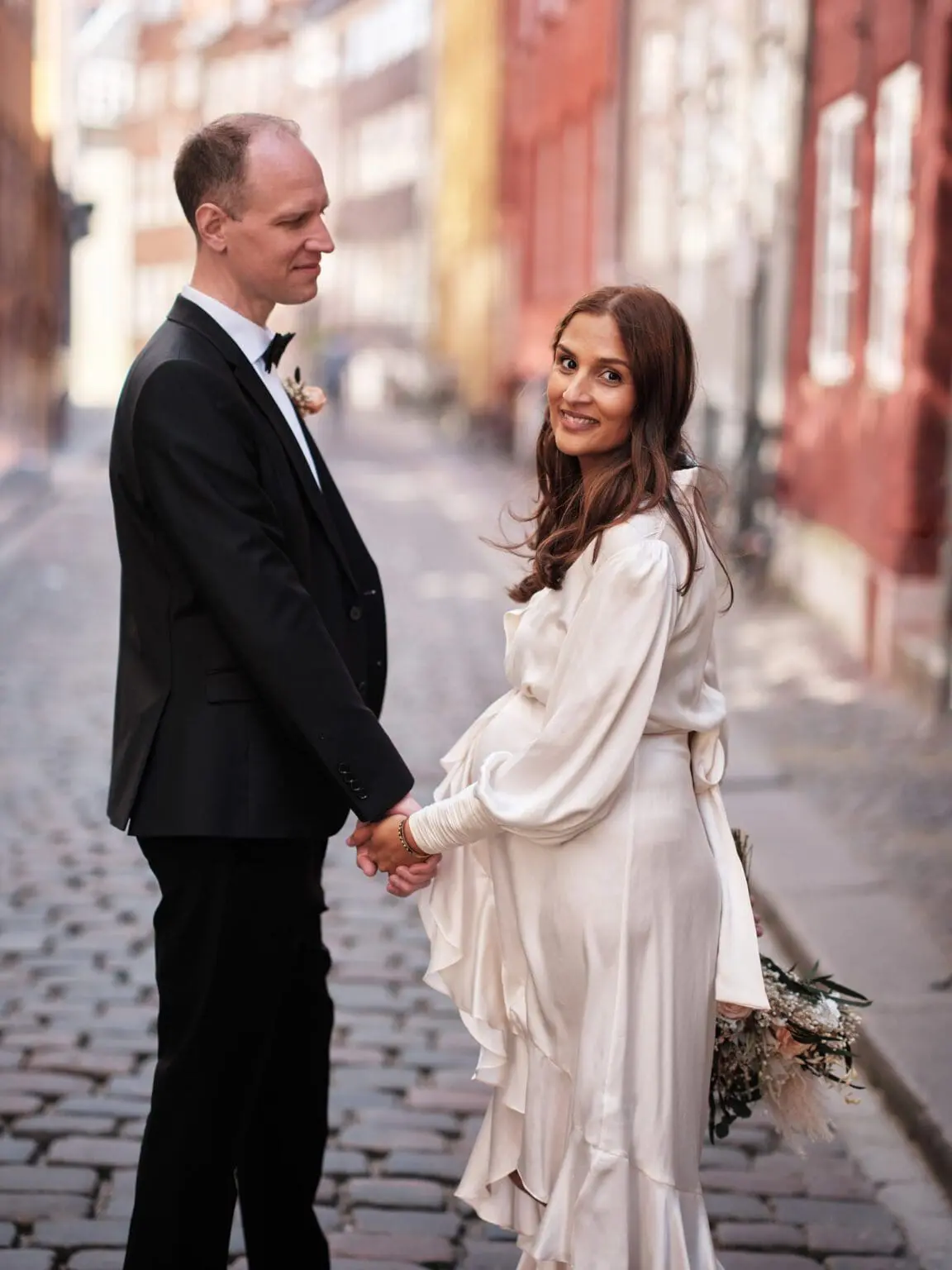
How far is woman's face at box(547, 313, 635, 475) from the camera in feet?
9.92

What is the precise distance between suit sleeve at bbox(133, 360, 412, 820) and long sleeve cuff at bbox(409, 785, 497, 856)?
0.11 m

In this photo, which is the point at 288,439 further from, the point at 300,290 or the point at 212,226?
the point at 212,226

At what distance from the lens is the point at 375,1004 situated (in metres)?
5.64

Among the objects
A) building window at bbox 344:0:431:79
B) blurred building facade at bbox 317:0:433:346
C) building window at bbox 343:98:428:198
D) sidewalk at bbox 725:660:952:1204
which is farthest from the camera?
building window at bbox 343:98:428:198

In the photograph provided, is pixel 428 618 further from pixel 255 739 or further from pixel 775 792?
pixel 255 739

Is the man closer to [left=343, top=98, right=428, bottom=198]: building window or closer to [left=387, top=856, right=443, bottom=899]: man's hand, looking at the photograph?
[left=387, top=856, right=443, bottom=899]: man's hand

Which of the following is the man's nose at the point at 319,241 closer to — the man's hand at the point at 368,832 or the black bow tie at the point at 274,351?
the black bow tie at the point at 274,351

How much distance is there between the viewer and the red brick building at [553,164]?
83.1 ft

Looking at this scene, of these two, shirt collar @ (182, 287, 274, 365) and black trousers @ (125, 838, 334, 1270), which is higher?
shirt collar @ (182, 287, 274, 365)

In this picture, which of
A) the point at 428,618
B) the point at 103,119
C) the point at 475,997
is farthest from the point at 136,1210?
the point at 103,119

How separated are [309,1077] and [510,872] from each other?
634mm

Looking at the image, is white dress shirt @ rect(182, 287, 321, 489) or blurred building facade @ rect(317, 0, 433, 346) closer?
white dress shirt @ rect(182, 287, 321, 489)

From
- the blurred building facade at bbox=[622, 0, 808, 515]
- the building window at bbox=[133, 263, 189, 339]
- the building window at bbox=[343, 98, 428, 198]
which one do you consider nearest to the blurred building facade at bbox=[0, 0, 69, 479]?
the blurred building facade at bbox=[622, 0, 808, 515]

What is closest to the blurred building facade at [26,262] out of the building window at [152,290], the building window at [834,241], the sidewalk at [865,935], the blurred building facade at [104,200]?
the building window at [834,241]
